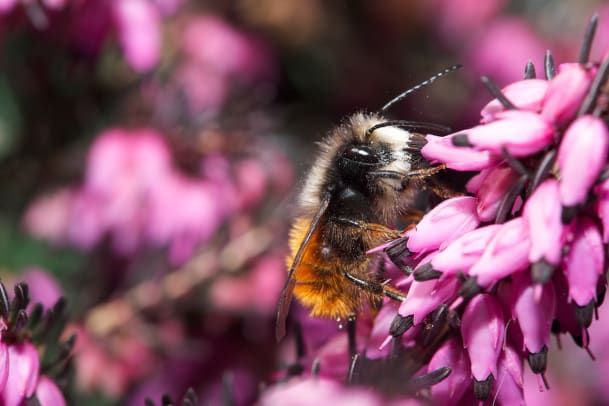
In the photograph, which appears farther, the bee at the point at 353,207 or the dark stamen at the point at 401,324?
the bee at the point at 353,207

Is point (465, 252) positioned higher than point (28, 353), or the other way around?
point (465, 252)

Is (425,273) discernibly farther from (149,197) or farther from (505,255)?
(149,197)

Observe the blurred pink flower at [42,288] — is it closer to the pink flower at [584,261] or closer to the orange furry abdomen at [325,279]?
the orange furry abdomen at [325,279]

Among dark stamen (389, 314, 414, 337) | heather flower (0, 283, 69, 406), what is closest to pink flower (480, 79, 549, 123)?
dark stamen (389, 314, 414, 337)

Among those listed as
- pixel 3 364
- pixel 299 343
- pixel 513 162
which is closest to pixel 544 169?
pixel 513 162

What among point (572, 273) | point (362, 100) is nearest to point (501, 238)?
point (572, 273)

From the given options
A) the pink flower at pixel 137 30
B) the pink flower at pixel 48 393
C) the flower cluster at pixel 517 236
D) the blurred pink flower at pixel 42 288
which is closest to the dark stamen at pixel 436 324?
the flower cluster at pixel 517 236

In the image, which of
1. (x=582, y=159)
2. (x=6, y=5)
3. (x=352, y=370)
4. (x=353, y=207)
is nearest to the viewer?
(x=582, y=159)
